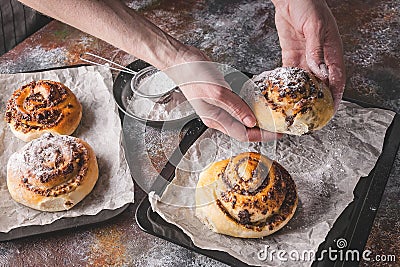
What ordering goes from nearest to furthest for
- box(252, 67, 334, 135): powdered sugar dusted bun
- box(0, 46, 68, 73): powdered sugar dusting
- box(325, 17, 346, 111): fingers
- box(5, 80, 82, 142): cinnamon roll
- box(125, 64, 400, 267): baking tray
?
1. box(125, 64, 400, 267): baking tray
2. box(252, 67, 334, 135): powdered sugar dusted bun
3. box(325, 17, 346, 111): fingers
4. box(5, 80, 82, 142): cinnamon roll
5. box(0, 46, 68, 73): powdered sugar dusting

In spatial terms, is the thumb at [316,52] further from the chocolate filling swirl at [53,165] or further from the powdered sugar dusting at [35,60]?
the powdered sugar dusting at [35,60]

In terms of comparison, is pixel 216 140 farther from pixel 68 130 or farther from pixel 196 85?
pixel 68 130

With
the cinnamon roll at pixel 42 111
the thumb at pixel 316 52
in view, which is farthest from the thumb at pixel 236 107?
the cinnamon roll at pixel 42 111

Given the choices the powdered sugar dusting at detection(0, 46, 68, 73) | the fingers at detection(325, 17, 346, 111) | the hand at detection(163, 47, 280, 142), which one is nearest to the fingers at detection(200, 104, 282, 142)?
the hand at detection(163, 47, 280, 142)

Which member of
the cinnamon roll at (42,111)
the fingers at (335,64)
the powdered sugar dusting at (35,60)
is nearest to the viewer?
the fingers at (335,64)

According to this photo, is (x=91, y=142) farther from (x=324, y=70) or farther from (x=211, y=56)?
(x=324, y=70)

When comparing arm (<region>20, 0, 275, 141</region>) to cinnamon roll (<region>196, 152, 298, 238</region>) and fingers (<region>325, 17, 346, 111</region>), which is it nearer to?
cinnamon roll (<region>196, 152, 298, 238</region>)

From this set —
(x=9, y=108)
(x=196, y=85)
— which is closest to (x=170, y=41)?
(x=196, y=85)

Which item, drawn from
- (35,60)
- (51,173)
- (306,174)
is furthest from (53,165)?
(306,174)
